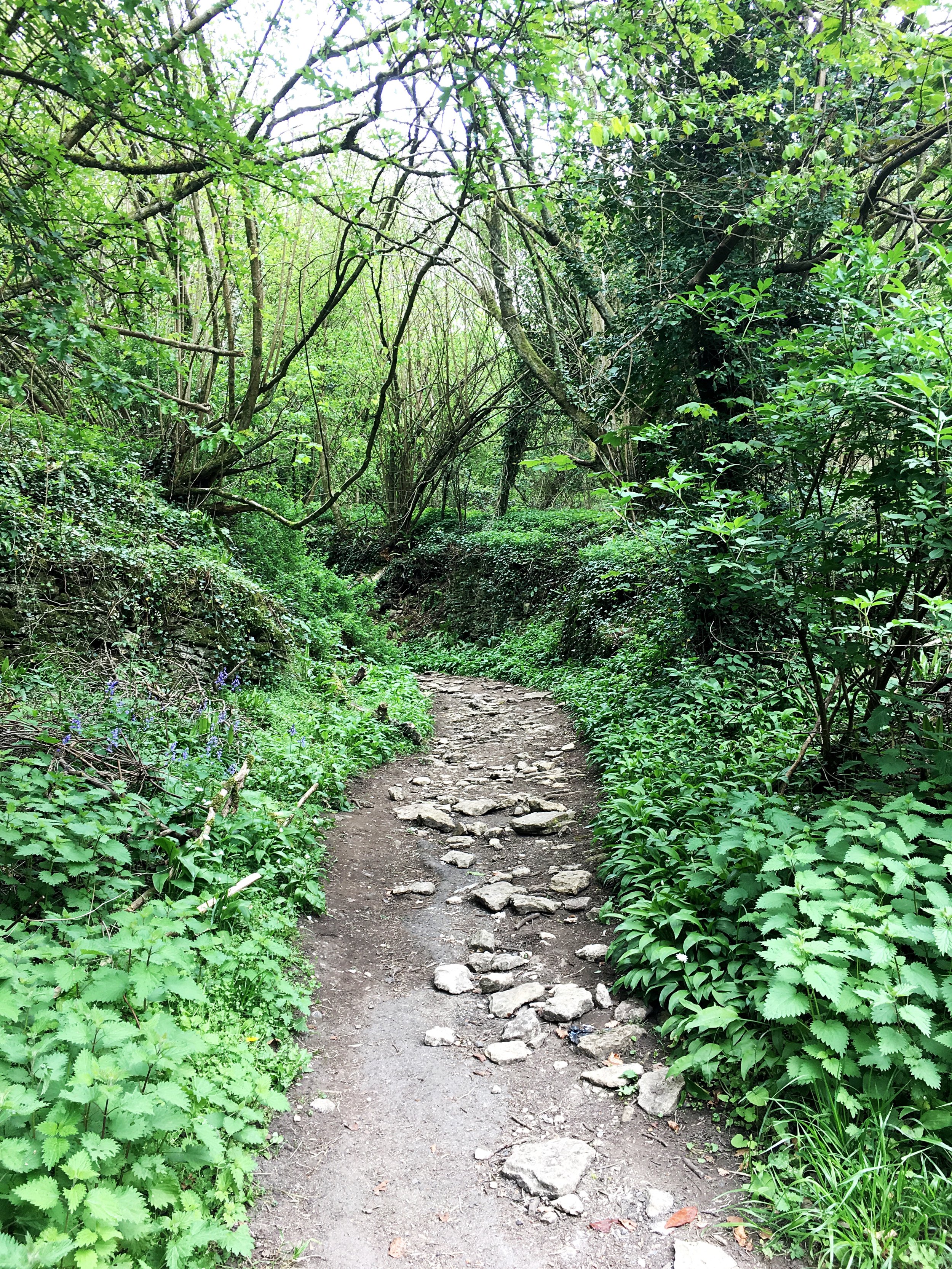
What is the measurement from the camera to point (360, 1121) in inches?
Result: 109

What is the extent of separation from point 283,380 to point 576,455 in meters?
8.26

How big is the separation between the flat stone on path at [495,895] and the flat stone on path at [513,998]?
82 centimetres

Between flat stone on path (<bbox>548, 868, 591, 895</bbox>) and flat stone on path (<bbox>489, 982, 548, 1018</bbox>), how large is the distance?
866mm

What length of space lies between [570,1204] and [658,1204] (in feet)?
0.98

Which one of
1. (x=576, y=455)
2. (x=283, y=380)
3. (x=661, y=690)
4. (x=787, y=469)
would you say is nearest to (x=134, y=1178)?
(x=787, y=469)

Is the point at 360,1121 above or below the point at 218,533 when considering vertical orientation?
below

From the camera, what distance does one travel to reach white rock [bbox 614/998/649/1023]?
10.3ft

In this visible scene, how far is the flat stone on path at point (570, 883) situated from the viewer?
172 inches

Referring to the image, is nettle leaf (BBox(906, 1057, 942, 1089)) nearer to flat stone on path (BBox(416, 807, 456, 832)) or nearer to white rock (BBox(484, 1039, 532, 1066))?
white rock (BBox(484, 1039, 532, 1066))

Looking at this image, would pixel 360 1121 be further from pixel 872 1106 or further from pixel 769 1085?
pixel 872 1106

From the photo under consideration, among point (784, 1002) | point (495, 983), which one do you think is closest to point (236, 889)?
point (495, 983)

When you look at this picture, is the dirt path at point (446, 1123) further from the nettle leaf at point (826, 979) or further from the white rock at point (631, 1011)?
the nettle leaf at point (826, 979)

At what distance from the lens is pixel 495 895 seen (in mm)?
Result: 4473

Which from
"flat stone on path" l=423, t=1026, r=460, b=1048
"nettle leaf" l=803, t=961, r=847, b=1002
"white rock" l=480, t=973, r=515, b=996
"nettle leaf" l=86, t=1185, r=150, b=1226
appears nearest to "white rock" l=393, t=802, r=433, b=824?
"white rock" l=480, t=973, r=515, b=996
